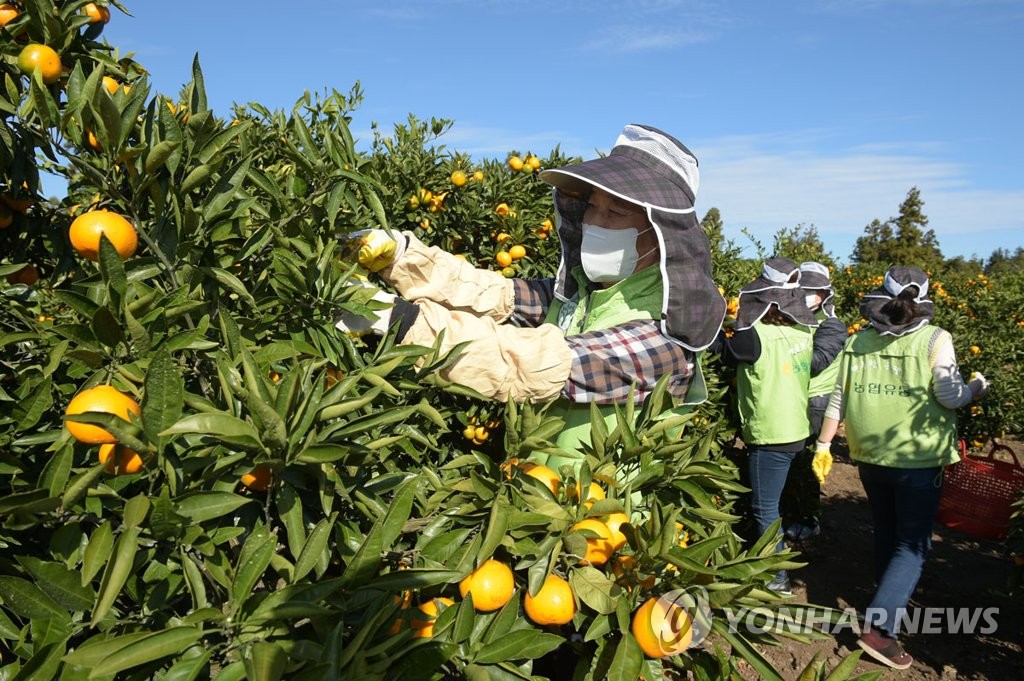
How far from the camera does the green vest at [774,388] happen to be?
350 centimetres

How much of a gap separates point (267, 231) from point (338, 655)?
2.37 ft

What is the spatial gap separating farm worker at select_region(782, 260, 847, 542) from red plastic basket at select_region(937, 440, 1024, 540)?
2.93 ft

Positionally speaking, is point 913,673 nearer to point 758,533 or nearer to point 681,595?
point 758,533

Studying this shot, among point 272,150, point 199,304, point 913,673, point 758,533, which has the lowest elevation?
point 913,673

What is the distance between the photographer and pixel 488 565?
3.40 feet

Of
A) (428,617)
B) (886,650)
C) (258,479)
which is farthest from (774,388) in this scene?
(258,479)

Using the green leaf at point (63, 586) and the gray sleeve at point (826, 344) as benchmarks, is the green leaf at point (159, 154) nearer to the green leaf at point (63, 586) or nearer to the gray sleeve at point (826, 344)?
the green leaf at point (63, 586)

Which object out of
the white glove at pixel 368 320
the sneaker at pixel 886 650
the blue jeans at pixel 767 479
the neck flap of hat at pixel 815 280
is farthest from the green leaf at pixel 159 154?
the neck flap of hat at pixel 815 280

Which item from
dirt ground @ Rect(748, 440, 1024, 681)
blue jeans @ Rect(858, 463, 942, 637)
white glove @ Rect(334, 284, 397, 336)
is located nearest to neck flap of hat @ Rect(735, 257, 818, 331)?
blue jeans @ Rect(858, 463, 942, 637)

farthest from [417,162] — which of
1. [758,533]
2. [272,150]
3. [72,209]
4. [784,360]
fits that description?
[758,533]

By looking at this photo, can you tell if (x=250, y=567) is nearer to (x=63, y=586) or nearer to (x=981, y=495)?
(x=63, y=586)

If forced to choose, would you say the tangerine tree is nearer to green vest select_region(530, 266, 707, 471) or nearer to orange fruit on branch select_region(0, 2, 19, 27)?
orange fruit on branch select_region(0, 2, 19, 27)

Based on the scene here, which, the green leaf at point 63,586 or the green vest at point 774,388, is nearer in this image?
the green leaf at point 63,586

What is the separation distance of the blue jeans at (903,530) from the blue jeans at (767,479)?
0.42 m
